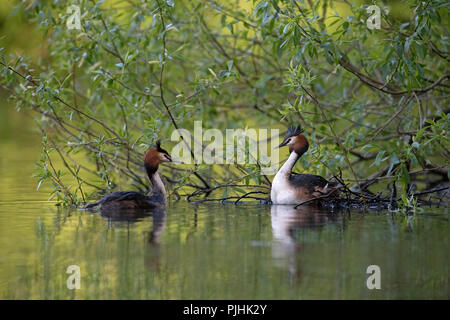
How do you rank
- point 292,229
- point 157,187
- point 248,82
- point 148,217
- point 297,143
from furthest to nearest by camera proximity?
point 248,82 < point 297,143 < point 157,187 < point 148,217 < point 292,229

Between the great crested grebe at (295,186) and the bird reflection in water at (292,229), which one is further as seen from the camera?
the great crested grebe at (295,186)

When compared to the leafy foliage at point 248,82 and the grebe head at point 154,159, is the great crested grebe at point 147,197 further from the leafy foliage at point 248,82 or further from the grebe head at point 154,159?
the leafy foliage at point 248,82

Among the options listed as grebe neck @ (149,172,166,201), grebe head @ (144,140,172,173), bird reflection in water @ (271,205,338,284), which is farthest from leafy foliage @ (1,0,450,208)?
bird reflection in water @ (271,205,338,284)

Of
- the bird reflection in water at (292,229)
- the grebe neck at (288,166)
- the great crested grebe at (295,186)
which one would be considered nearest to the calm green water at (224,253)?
the bird reflection in water at (292,229)

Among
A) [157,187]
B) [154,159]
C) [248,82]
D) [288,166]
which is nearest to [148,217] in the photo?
[157,187]

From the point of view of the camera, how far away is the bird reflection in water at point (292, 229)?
5457 mm

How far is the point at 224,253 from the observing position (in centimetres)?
582

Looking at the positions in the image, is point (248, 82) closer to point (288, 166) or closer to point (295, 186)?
point (288, 166)

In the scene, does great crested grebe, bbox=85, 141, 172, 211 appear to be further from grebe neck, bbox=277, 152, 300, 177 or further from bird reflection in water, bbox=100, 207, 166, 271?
grebe neck, bbox=277, 152, 300, 177

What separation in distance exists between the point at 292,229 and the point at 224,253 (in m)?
1.14

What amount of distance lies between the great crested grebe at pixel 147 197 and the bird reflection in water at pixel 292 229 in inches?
49.3
